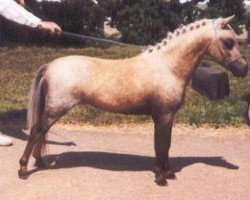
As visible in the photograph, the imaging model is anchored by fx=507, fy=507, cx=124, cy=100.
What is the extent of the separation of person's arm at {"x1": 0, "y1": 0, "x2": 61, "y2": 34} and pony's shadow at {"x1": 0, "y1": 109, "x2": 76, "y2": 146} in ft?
6.04

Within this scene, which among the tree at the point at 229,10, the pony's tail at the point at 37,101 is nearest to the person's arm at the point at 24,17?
the pony's tail at the point at 37,101

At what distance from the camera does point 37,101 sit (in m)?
5.50

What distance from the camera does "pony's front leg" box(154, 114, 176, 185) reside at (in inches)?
211

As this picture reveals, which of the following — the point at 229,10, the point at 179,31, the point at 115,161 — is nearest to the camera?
the point at 179,31

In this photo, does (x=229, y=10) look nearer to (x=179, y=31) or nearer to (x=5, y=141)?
(x=5, y=141)

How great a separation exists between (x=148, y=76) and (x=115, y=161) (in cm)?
143

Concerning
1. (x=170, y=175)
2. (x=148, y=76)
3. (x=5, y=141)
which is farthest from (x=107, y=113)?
(x=148, y=76)

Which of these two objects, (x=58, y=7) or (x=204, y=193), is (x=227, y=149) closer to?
(x=204, y=193)

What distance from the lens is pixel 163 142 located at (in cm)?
546

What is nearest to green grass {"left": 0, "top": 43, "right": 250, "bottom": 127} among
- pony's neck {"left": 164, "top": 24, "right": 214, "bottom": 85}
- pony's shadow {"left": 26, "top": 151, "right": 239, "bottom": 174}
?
pony's shadow {"left": 26, "top": 151, "right": 239, "bottom": 174}

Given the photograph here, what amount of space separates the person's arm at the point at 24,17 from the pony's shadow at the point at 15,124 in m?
1.84

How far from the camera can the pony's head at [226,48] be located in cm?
518

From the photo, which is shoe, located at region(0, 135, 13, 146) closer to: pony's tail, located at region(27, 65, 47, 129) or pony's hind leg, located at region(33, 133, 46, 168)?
pony's hind leg, located at region(33, 133, 46, 168)

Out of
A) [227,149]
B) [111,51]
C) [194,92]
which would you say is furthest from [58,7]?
[227,149]
